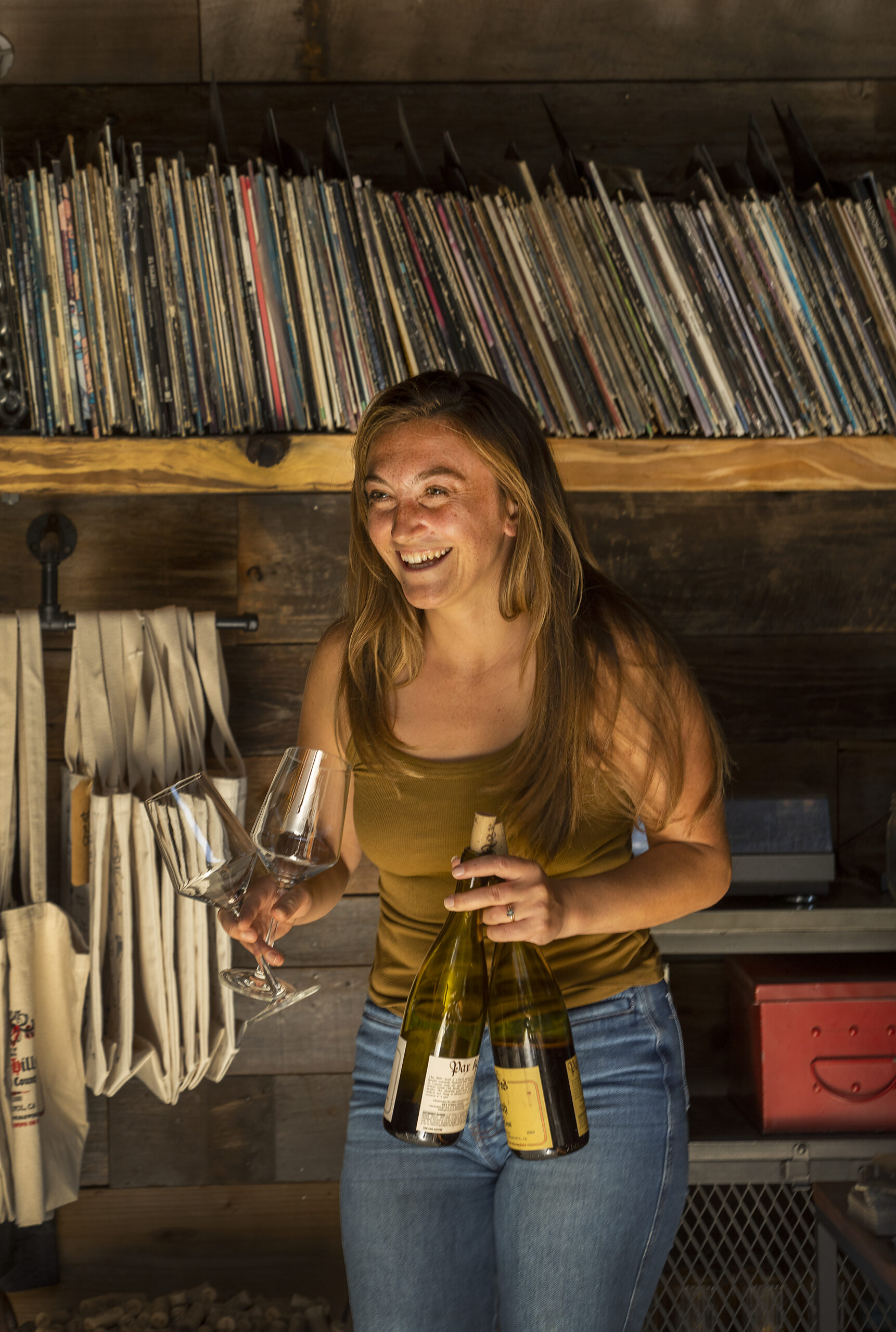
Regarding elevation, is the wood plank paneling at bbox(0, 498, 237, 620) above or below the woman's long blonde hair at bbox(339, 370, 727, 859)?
above

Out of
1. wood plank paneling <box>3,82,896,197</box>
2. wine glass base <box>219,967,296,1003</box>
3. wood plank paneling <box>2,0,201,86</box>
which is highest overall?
wood plank paneling <box>2,0,201,86</box>

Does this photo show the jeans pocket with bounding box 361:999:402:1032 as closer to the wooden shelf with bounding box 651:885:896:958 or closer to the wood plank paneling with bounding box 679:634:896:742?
the wooden shelf with bounding box 651:885:896:958

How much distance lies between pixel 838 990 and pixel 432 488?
915mm

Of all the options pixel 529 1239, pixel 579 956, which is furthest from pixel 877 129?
pixel 529 1239

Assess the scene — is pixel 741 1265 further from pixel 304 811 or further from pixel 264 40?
pixel 264 40

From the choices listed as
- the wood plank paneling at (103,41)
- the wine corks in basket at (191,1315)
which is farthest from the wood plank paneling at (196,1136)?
the wood plank paneling at (103,41)

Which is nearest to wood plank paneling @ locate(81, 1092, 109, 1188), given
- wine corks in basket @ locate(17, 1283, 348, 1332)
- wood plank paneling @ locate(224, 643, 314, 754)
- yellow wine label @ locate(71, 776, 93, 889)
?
wine corks in basket @ locate(17, 1283, 348, 1332)

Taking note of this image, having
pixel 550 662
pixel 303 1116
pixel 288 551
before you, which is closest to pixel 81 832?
pixel 288 551

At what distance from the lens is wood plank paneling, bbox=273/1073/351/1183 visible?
1861 millimetres

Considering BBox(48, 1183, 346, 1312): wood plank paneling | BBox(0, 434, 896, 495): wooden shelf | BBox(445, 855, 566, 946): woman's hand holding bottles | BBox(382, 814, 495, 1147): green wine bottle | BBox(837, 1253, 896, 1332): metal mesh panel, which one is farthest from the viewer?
BBox(48, 1183, 346, 1312): wood plank paneling

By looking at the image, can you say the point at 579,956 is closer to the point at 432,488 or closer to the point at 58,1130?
the point at 432,488

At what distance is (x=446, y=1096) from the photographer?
993 mm

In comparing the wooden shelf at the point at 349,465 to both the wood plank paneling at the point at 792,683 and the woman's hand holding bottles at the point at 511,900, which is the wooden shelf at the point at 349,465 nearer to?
the wood plank paneling at the point at 792,683

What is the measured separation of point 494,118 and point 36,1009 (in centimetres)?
156
